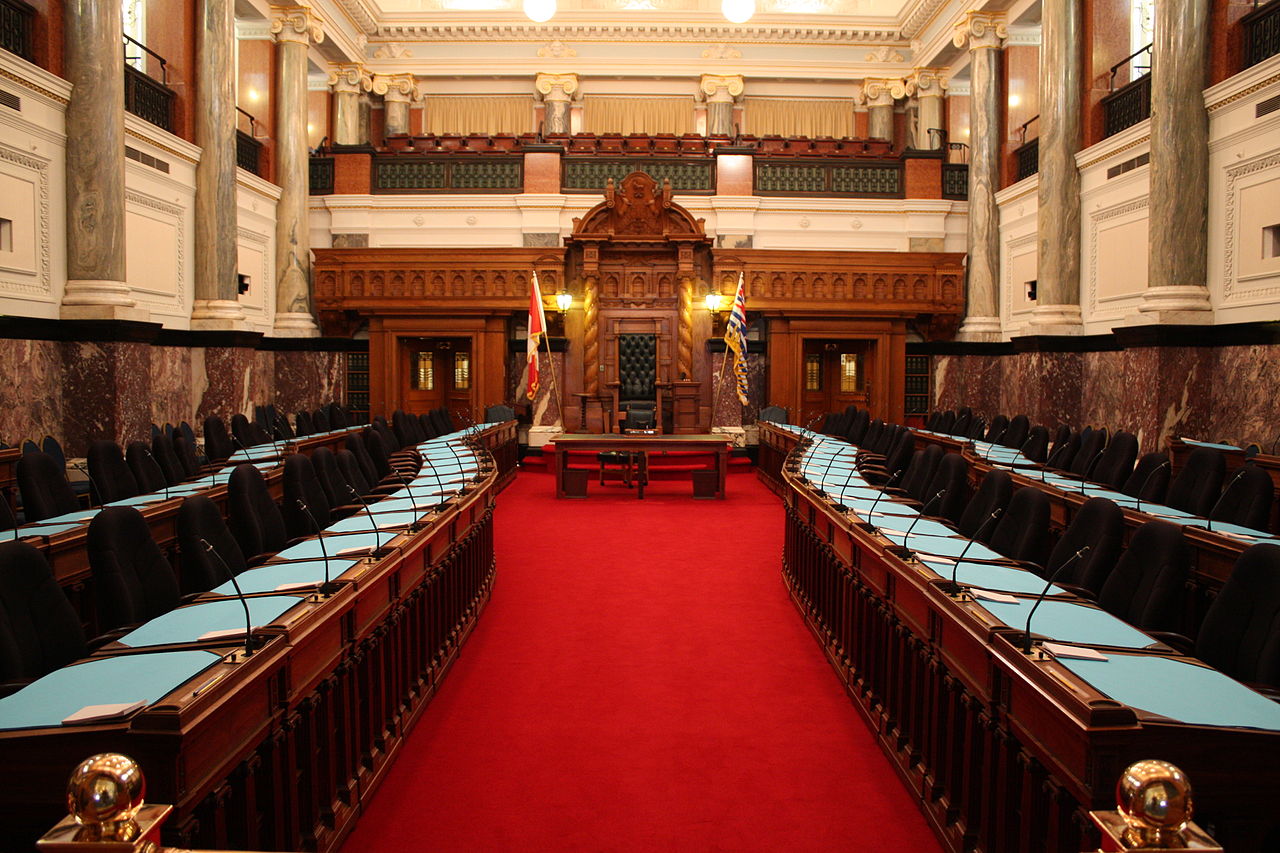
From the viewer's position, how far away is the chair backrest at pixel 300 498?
5.23 metres

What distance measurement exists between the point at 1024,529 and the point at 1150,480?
1962mm

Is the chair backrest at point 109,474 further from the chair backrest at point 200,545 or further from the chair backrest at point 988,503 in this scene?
the chair backrest at point 988,503

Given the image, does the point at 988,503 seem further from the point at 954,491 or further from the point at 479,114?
the point at 479,114

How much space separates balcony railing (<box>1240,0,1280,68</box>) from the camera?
8289 mm

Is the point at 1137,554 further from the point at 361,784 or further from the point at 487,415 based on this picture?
the point at 487,415

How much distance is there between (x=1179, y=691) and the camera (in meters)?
2.30

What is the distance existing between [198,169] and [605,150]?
683 cm

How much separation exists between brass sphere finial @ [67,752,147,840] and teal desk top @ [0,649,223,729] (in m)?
0.97

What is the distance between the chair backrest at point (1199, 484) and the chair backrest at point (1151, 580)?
2.55 metres

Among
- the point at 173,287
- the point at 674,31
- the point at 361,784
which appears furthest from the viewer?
the point at 674,31

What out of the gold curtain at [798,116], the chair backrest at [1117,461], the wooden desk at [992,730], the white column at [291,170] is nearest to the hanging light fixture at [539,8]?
the white column at [291,170]

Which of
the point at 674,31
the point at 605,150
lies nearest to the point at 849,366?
the point at 605,150

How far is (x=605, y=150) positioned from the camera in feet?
53.0

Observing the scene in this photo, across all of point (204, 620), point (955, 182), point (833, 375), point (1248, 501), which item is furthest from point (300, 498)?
point (955, 182)
